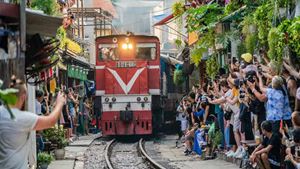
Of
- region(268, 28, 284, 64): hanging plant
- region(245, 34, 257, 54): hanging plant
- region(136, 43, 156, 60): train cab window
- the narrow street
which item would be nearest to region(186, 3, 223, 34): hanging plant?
the narrow street

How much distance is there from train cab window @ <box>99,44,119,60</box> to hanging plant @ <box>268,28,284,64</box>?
1433 cm

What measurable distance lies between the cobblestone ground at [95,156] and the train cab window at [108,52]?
3.08 m

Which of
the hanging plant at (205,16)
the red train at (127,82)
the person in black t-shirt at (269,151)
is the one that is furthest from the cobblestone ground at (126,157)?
the person in black t-shirt at (269,151)

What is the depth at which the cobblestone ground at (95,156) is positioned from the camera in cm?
1745

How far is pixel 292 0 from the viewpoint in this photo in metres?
11.6

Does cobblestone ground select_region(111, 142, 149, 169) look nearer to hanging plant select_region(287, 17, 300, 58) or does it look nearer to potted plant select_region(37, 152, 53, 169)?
potted plant select_region(37, 152, 53, 169)

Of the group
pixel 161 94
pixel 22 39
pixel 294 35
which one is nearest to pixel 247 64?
pixel 294 35

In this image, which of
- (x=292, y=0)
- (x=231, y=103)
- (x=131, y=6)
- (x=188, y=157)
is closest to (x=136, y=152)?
(x=188, y=157)

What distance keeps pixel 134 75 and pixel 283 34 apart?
14.2 meters

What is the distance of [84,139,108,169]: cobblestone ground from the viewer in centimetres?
1745

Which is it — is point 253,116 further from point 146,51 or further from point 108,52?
point 108,52

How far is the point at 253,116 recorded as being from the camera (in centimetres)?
1309

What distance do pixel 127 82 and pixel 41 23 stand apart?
15977mm

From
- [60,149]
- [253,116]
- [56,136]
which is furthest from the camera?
[60,149]
